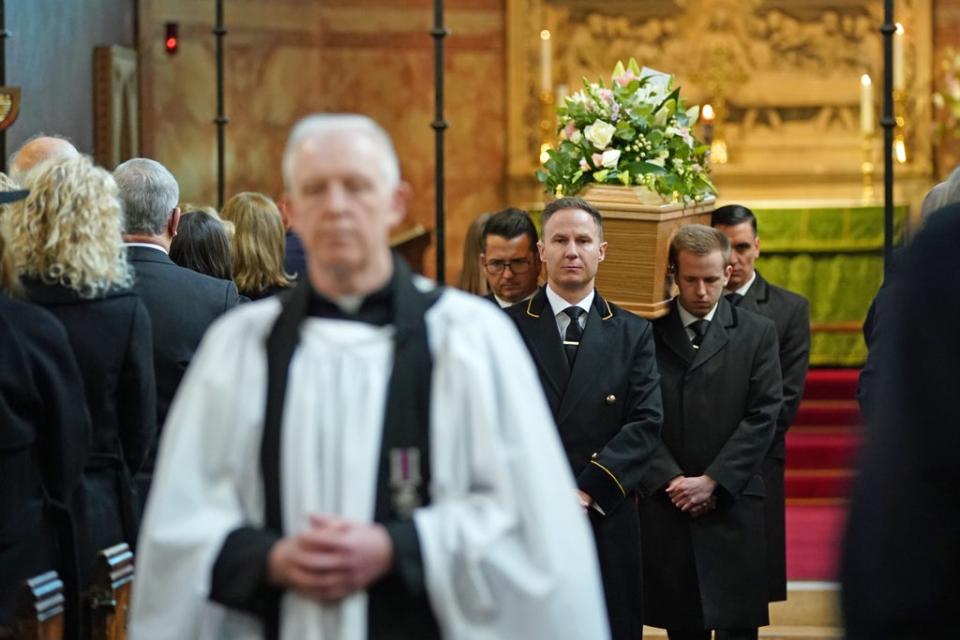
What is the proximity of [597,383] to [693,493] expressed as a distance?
627mm

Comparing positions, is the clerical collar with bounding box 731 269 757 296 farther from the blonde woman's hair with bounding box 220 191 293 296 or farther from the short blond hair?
the blonde woman's hair with bounding box 220 191 293 296

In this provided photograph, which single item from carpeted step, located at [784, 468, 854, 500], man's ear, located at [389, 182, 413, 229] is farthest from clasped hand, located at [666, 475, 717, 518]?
carpeted step, located at [784, 468, 854, 500]

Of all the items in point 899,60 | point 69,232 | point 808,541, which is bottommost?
point 808,541

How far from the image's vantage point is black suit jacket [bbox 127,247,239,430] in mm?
4746

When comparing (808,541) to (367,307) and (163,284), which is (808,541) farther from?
(367,307)

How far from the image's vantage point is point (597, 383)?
16.2 feet

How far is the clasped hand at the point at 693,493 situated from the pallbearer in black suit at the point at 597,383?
37 cm

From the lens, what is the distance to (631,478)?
193 inches

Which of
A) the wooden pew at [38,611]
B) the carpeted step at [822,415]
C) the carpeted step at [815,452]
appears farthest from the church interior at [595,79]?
the wooden pew at [38,611]

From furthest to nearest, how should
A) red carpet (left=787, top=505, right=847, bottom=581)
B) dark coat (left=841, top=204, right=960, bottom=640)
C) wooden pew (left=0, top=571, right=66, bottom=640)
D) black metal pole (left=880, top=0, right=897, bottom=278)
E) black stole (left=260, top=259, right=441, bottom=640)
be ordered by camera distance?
red carpet (left=787, top=505, right=847, bottom=581)
black metal pole (left=880, top=0, right=897, bottom=278)
wooden pew (left=0, top=571, right=66, bottom=640)
black stole (left=260, top=259, right=441, bottom=640)
dark coat (left=841, top=204, right=960, bottom=640)

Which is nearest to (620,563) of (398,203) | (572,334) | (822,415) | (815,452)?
(572,334)

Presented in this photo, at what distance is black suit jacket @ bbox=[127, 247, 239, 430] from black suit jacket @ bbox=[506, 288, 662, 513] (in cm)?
90

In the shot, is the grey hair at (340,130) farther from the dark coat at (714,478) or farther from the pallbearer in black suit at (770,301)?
the pallbearer in black suit at (770,301)

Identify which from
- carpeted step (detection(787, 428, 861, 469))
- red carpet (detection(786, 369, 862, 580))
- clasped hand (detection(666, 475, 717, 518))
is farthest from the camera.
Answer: carpeted step (detection(787, 428, 861, 469))
